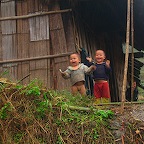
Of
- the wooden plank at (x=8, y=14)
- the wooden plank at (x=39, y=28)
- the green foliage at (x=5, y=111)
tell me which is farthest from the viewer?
the wooden plank at (x=8, y=14)

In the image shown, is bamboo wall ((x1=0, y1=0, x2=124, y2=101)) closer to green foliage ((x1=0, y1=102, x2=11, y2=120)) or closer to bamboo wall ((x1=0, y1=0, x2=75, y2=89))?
bamboo wall ((x1=0, y1=0, x2=75, y2=89))

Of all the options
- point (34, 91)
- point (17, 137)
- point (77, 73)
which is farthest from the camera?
point (77, 73)

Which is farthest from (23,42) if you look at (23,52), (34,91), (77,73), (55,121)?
(55,121)

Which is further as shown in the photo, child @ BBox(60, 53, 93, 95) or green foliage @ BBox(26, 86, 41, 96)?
child @ BBox(60, 53, 93, 95)

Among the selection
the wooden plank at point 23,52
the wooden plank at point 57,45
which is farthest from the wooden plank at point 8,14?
the wooden plank at point 57,45

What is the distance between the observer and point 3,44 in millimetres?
7090

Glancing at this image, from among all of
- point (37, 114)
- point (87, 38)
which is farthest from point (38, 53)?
point (37, 114)

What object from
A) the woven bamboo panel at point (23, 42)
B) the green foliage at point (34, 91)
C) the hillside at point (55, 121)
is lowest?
the hillside at point (55, 121)

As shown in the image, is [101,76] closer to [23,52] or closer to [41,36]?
[41,36]

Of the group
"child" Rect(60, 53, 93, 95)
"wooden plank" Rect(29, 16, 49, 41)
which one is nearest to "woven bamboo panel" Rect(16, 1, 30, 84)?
"wooden plank" Rect(29, 16, 49, 41)

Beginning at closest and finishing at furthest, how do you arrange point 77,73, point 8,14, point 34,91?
1. point 34,91
2. point 77,73
3. point 8,14

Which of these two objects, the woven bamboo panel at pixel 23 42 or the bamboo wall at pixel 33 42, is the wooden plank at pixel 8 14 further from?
the woven bamboo panel at pixel 23 42

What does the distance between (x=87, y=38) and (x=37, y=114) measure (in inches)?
190

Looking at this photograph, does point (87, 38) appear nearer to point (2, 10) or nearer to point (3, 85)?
point (2, 10)
